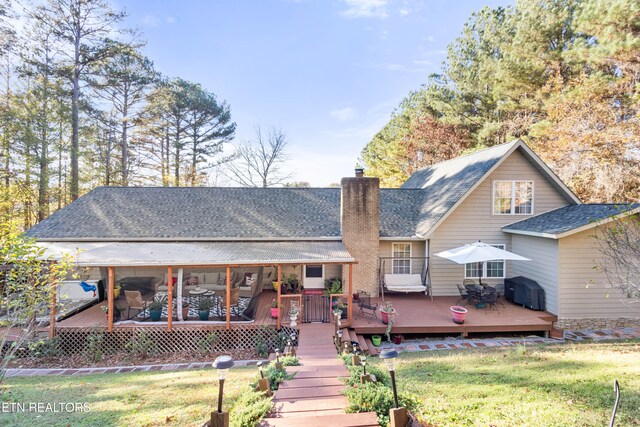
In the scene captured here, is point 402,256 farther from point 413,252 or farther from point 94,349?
point 94,349

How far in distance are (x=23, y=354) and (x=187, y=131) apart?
82.8 feet

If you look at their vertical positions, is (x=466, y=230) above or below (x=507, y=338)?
above

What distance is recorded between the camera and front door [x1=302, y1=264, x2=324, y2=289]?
14766mm

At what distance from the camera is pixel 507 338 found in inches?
424

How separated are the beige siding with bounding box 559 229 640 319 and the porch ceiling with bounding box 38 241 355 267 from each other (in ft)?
27.7

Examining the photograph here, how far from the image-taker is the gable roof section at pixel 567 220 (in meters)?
10.2

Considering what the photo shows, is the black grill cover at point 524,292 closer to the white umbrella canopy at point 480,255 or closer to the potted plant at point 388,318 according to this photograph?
the white umbrella canopy at point 480,255

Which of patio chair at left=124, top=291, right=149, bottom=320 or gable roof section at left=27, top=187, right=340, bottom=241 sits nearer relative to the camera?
patio chair at left=124, top=291, right=149, bottom=320

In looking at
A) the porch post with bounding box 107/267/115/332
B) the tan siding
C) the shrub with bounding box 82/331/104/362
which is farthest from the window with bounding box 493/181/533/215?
the shrub with bounding box 82/331/104/362

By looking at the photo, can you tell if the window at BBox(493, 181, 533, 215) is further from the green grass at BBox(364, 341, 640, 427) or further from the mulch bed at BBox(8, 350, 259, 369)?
the mulch bed at BBox(8, 350, 259, 369)

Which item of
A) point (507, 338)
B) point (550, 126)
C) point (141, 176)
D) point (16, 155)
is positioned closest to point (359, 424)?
point (507, 338)

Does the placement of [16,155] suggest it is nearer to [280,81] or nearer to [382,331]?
[280,81]

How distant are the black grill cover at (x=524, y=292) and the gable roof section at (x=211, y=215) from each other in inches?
193

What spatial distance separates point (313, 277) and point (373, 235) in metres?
3.86
